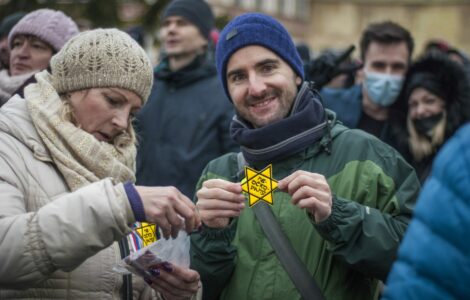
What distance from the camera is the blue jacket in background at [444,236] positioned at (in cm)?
205

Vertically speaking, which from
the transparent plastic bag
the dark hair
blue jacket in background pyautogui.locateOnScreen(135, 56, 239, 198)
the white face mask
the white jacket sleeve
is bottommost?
blue jacket in background pyautogui.locateOnScreen(135, 56, 239, 198)

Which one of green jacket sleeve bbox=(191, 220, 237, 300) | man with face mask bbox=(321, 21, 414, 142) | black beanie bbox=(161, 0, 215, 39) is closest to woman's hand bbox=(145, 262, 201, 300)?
green jacket sleeve bbox=(191, 220, 237, 300)

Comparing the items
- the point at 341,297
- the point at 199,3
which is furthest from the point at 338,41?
the point at 341,297

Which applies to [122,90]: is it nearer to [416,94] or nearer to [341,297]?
[341,297]

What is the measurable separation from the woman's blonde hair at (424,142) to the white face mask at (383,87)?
42 cm

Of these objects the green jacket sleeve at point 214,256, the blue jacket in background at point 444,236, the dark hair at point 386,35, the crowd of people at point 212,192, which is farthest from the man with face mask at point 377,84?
the blue jacket in background at point 444,236

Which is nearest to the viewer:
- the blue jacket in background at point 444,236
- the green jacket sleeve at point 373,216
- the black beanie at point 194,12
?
the blue jacket in background at point 444,236

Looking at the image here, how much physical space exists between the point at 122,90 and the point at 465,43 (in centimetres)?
4107

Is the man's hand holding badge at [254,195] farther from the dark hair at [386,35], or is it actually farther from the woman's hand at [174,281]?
the dark hair at [386,35]

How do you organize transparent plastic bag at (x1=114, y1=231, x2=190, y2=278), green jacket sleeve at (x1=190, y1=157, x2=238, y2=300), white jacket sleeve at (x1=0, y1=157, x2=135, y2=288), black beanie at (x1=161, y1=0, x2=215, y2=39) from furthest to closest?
black beanie at (x1=161, y1=0, x2=215, y2=39), green jacket sleeve at (x1=190, y1=157, x2=238, y2=300), transparent plastic bag at (x1=114, y1=231, x2=190, y2=278), white jacket sleeve at (x1=0, y1=157, x2=135, y2=288)

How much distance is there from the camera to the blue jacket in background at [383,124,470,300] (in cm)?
205

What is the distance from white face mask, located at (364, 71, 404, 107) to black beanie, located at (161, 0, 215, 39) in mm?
1470

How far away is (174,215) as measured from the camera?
3.00 metres

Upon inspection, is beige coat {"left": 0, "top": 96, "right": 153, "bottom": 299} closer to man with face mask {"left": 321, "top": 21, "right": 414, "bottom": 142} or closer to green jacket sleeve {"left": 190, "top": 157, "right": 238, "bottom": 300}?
green jacket sleeve {"left": 190, "top": 157, "right": 238, "bottom": 300}
